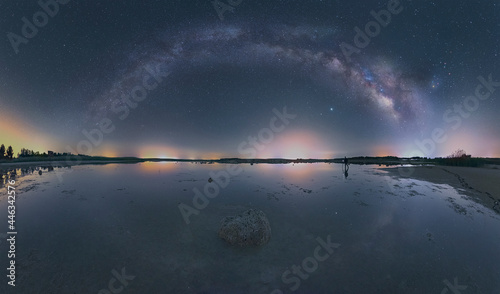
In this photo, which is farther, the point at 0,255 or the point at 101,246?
the point at 101,246

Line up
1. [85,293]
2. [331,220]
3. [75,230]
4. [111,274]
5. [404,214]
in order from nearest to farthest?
1. [85,293]
2. [111,274]
3. [75,230]
4. [331,220]
5. [404,214]

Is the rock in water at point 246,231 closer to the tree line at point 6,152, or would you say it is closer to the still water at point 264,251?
the still water at point 264,251

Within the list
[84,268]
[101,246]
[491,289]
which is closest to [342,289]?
[491,289]

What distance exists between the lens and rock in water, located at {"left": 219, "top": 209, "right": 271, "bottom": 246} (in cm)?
845

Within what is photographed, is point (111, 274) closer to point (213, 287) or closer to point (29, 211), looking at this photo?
point (213, 287)

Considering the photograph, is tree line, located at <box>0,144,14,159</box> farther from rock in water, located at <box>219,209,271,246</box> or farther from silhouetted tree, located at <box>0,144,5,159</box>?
rock in water, located at <box>219,209,271,246</box>

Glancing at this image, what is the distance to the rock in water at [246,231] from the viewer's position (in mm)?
8445

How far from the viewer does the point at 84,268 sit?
6453 mm

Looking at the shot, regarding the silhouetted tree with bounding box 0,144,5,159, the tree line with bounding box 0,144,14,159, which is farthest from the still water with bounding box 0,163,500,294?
the tree line with bounding box 0,144,14,159

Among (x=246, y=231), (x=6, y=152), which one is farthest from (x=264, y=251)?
(x=6, y=152)

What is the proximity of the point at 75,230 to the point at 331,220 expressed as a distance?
1378 cm

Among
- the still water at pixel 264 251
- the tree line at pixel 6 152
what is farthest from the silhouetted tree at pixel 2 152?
the still water at pixel 264 251

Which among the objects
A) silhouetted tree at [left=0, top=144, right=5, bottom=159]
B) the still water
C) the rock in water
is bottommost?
the still water

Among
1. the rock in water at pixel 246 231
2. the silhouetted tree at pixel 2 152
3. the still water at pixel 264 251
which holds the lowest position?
the still water at pixel 264 251
